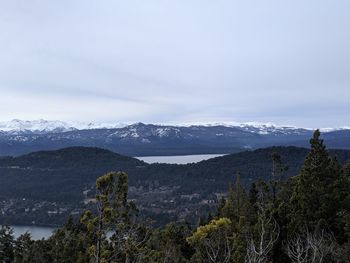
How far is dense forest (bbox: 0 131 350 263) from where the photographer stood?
18.5m

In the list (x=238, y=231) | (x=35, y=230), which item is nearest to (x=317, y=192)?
(x=238, y=231)

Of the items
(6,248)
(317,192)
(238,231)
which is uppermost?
(317,192)

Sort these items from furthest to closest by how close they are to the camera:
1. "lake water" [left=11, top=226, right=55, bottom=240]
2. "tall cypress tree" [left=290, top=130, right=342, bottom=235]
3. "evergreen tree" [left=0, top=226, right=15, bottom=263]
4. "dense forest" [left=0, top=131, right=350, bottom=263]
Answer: "lake water" [left=11, top=226, right=55, bottom=240] → "evergreen tree" [left=0, top=226, right=15, bottom=263] → "tall cypress tree" [left=290, top=130, right=342, bottom=235] → "dense forest" [left=0, top=131, right=350, bottom=263]

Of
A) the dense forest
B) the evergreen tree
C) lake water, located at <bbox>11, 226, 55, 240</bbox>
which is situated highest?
the dense forest

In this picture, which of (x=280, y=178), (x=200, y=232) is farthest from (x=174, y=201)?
(x=200, y=232)

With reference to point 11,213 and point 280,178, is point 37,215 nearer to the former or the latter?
point 11,213

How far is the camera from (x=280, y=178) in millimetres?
56250

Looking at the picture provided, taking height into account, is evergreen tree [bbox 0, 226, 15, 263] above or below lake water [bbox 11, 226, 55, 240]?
above

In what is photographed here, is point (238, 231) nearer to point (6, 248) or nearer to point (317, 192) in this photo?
point (317, 192)

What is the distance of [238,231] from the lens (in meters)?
38.3

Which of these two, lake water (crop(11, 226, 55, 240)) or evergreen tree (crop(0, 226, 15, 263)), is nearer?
evergreen tree (crop(0, 226, 15, 263))

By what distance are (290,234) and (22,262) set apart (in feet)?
84.3

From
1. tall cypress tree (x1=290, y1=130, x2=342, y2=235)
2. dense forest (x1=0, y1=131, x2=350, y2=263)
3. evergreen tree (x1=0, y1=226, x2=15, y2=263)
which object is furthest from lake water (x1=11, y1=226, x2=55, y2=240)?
tall cypress tree (x1=290, y1=130, x2=342, y2=235)

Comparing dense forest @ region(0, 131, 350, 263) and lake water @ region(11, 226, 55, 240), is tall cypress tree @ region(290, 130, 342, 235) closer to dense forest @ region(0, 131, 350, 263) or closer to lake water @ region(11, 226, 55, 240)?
dense forest @ region(0, 131, 350, 263)
